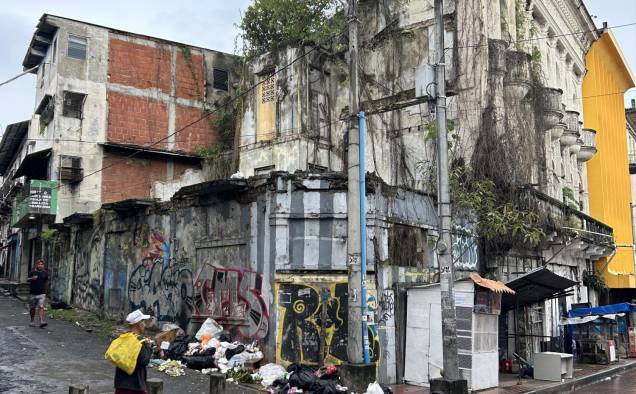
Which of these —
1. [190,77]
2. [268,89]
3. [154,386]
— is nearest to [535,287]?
[154,386]

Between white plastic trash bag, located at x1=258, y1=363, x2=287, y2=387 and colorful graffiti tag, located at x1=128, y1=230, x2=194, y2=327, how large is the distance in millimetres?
3776

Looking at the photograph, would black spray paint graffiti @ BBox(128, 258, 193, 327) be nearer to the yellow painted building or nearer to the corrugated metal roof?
the yellow painted building

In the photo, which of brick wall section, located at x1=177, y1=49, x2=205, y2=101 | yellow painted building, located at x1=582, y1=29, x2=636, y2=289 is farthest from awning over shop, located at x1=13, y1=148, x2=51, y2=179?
yellow painted building, located at x1=582, y1=29, x2=636, y2=289

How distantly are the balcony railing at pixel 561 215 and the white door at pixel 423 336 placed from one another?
604 cm

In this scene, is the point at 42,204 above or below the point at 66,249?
above

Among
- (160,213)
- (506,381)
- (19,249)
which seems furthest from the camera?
(19,249)

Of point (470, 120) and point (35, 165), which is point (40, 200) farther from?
point (470, 120)

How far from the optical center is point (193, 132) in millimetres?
30203

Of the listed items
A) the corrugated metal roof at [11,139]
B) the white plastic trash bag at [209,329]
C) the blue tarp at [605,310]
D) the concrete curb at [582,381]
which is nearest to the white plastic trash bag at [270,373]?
the white plastic trash bag at [209,329]

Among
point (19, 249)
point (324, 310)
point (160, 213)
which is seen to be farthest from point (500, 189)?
point (19, 249)

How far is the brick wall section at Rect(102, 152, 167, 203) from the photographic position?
2747cm

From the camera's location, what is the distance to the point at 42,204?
25.6 m

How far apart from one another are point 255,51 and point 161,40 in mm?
6533

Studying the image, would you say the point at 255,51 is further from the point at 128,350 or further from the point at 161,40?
the point at 128,350
